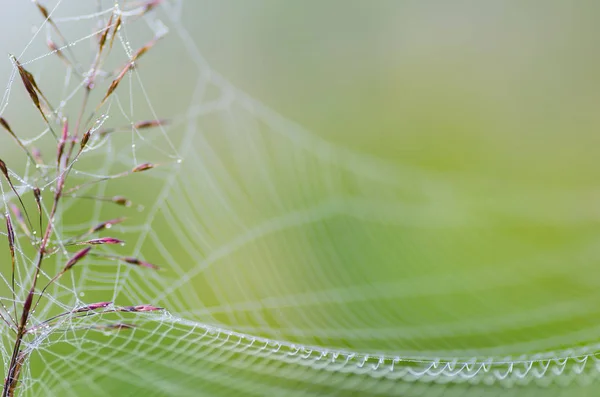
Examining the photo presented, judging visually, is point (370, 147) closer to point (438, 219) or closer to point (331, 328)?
point (438, 219)

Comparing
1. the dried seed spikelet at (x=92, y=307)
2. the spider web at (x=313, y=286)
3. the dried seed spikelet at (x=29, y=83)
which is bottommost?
the spider web at (x=313, y=286)

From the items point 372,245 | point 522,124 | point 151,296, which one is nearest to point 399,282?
point 372,245

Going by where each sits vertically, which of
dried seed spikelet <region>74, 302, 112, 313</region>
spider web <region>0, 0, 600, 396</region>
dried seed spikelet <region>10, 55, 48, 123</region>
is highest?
dried seed spikelet <region>10, 55, 48, 123</region>

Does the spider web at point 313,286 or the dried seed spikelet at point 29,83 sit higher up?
the dried seed spikelet at point 29,83

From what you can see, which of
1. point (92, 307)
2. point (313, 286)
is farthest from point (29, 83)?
point (313, 286)

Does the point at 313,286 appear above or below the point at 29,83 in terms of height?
below

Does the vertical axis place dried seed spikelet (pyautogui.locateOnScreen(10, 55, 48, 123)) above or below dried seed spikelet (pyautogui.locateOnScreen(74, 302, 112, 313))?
above

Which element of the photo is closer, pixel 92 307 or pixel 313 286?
pixel 92 307

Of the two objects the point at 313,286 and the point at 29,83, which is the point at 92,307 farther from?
the point at 313,286
